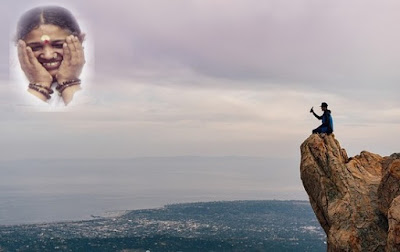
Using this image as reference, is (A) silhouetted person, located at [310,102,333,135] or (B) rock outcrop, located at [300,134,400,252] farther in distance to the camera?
(A) silhouetted person, located at [310,102,333,135]

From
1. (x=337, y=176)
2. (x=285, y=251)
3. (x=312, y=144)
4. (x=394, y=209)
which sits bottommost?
(x=285, y=251)

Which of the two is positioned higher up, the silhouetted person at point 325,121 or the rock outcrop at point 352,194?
the silhouetted person at point 325,121

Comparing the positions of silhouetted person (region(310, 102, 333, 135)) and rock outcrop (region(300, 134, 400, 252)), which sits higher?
silhouetted person (region(310, 102, 333, 135))

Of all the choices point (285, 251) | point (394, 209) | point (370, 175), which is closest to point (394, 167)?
point (394, 209)

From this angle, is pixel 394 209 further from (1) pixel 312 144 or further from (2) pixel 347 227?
(1) pixel 312 144

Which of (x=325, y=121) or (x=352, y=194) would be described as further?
(x=325, y=121)
